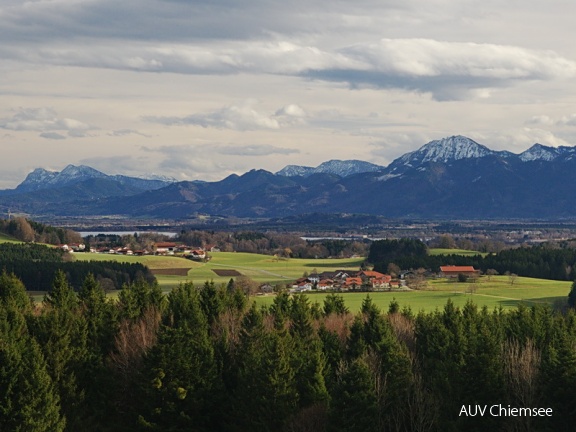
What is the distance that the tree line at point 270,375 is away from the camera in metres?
39.5

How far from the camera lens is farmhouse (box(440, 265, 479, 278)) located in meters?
124

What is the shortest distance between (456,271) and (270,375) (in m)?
87.2

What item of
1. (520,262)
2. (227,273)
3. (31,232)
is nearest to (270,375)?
(227,273)

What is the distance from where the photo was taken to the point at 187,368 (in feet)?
144

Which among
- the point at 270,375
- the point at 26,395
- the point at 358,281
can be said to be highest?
the point at 270,375

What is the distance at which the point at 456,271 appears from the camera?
4946 inches

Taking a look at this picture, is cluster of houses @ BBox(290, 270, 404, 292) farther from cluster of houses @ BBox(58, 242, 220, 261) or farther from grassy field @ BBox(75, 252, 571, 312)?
cluster of houses @ BBox(58, 242, 220, 261)

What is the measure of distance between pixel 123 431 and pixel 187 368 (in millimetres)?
4646

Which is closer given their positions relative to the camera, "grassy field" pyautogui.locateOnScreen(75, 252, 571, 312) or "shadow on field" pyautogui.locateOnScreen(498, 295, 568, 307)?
"shadow on field" pyautogui.locateOnScreen(498, 295, 568, 307)

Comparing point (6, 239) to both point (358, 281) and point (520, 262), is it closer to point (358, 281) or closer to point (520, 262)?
point (358, 281)

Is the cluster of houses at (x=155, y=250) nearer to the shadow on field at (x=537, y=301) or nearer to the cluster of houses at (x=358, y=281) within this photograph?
the cluster of houses at (x=358, y=281)

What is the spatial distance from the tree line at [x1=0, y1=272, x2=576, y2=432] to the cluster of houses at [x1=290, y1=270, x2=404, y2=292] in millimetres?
55988

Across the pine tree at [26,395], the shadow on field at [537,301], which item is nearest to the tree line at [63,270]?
the shadow on field at [537,301]

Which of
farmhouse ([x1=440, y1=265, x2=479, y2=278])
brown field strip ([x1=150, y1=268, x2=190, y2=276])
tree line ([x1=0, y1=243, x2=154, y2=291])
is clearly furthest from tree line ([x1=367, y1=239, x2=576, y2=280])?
tree line ([x1=0, y1=243, x2=154, y2=291])
